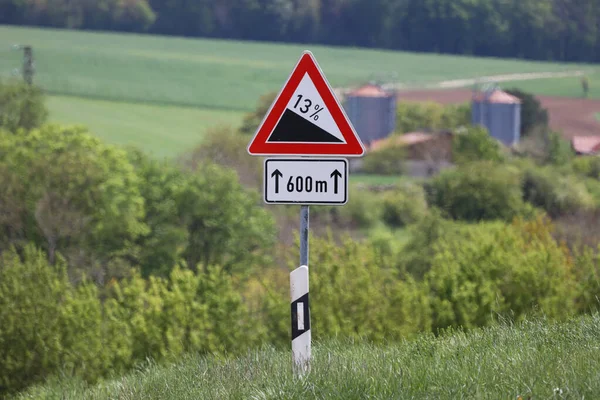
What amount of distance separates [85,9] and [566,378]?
115 metres

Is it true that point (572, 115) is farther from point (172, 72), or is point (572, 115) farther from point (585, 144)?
point (172, 72)

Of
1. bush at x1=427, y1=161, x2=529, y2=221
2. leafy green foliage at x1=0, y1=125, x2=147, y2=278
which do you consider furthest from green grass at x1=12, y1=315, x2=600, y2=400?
bush at x1=427, y1=161, x2=529, y2=221

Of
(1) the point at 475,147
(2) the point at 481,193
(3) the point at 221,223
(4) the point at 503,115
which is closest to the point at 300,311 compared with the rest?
(3) the point at 221,223

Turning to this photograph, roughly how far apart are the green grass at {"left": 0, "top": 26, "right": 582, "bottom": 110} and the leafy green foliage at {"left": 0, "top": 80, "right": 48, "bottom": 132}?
61.5 feet

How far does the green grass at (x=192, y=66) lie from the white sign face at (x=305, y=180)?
92948mm

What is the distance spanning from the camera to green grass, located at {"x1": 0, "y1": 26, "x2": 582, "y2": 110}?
4040 inches

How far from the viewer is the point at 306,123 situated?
6711mm

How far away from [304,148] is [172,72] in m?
104

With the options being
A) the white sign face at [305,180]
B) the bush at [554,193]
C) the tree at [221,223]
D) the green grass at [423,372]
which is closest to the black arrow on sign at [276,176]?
the white sign face at [305,180]

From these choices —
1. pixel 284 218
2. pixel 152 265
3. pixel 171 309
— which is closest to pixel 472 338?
pixel 171 309

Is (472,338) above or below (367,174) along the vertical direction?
above

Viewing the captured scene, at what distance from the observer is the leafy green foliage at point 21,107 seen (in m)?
77.6

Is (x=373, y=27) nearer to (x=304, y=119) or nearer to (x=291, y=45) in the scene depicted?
(x=291, y=45)

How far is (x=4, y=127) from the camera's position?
7481cm
